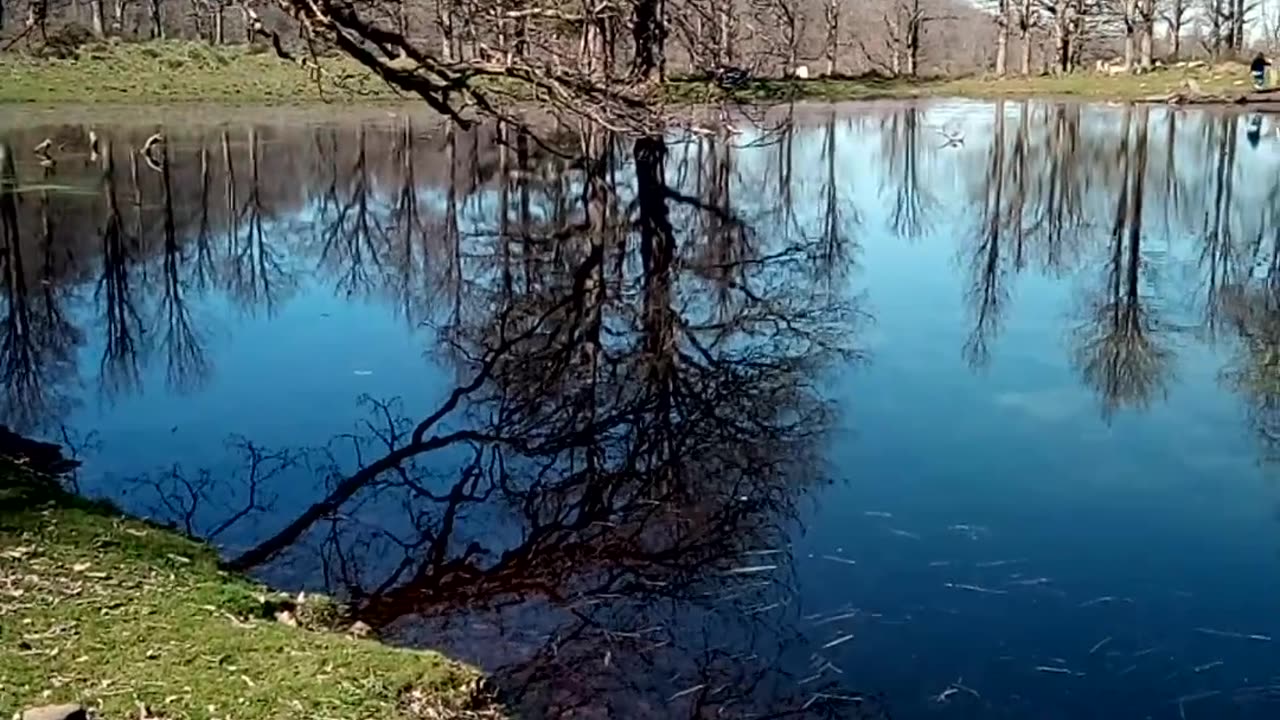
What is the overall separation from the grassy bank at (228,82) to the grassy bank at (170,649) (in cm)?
3175

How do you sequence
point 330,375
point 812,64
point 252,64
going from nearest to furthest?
point 330,375 < point 252,64 < point 812,64

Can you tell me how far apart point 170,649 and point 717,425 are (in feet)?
17.8

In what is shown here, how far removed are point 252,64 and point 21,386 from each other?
1465 inches

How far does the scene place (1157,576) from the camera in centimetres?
741

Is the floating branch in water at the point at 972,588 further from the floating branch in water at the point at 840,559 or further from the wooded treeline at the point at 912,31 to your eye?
the wooded treeline at the point at 912,31

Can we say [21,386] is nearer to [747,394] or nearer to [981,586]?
[747,394]

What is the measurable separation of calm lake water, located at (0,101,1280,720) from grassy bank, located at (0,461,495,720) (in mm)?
625

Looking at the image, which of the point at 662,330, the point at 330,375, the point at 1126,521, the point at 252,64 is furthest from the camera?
the point at 252,64

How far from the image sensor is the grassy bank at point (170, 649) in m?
5.08

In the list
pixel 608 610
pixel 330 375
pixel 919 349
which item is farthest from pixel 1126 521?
pixel 330 375

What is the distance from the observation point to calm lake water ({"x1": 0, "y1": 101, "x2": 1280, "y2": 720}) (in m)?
6.64

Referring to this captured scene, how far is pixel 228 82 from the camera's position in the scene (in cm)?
4444

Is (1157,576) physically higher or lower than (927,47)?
lower

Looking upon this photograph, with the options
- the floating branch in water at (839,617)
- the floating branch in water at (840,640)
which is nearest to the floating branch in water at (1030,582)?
the floating branch in water at (839,617)
